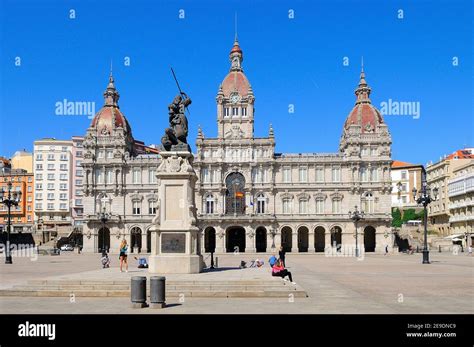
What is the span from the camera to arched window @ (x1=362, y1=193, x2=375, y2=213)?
83.3m

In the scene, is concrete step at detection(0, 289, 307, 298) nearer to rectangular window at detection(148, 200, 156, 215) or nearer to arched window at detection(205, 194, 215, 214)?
arched window at detection(205, 194, 215, 214)

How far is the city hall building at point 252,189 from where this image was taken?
273 feet

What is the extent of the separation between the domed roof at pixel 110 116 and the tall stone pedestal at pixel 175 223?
219ft

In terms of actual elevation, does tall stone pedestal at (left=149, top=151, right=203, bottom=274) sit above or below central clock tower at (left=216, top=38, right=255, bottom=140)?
below

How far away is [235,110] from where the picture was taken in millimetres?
87125

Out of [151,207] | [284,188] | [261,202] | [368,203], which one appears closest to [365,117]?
[368,203]

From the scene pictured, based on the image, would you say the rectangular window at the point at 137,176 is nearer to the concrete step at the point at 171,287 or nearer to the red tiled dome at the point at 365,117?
the red tiled dome at the point at 365,117

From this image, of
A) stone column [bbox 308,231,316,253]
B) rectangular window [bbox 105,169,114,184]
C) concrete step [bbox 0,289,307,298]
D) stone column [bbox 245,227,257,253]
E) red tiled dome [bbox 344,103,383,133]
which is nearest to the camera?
concrete step [bbox 0,289,307,298]

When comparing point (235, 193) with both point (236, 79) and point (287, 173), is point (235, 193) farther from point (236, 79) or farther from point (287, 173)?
point (236, 79)

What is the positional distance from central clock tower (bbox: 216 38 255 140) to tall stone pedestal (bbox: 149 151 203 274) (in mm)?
60577

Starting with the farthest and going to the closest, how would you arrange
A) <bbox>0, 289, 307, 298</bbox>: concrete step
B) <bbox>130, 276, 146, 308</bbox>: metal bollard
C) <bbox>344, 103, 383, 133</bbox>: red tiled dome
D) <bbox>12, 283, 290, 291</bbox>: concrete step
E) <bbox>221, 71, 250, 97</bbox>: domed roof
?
<bbox>221, 71, 250, 97</bbox>: domed roof
<bbox>344, 103, 383, 133</bbox>: red tiled dome
<bbox>12, 283, 290, 291</bbox>: concrete step
<bbox>0, 289, 307, 298</bbox>: concrete step
<bbox>130, 276, 146, 308</bbox>: metal bollard

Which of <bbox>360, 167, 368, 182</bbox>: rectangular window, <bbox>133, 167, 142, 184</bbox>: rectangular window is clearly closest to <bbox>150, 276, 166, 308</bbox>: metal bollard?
<bbox>360, 167, 368, 182</bbox>: rectangular window

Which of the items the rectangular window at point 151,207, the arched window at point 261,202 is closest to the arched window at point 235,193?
the arched window at point 261,202
